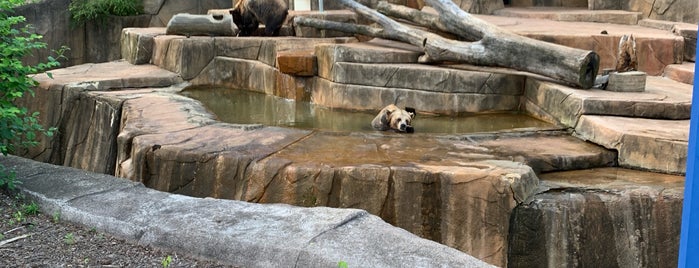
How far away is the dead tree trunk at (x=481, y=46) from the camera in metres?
7.13

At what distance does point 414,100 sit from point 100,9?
8.31 metres

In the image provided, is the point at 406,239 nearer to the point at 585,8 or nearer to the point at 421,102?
the point at 421,102

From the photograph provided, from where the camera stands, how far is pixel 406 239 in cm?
313

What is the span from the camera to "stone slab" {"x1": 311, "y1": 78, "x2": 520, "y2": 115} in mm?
7871

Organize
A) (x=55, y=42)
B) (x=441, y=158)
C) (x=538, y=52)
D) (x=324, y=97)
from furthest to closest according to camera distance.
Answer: (x=55, y=42), (x=324, y=97), (x=538, y=52), (x=441, y=158)

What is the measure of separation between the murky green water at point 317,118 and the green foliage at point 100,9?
5.73 meters

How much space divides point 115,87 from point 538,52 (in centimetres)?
462

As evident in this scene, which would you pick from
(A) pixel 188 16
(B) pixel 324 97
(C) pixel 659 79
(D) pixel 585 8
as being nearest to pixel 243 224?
(B) pixel 324 97

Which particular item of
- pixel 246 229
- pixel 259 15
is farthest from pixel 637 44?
pixel 246 229

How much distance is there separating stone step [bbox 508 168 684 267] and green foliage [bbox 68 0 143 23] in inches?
434

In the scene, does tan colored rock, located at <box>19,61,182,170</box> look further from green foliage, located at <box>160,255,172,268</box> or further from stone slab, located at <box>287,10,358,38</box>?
green foliage, located at <box>160,255,172,268</box>

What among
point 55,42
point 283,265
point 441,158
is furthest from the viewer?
point 55,42

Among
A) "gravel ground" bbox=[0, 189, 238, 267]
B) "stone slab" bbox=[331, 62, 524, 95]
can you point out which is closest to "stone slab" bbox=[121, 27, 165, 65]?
"stone slab" bbox=[331, 62, 524, 95]

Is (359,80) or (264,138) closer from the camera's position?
(264,138)
